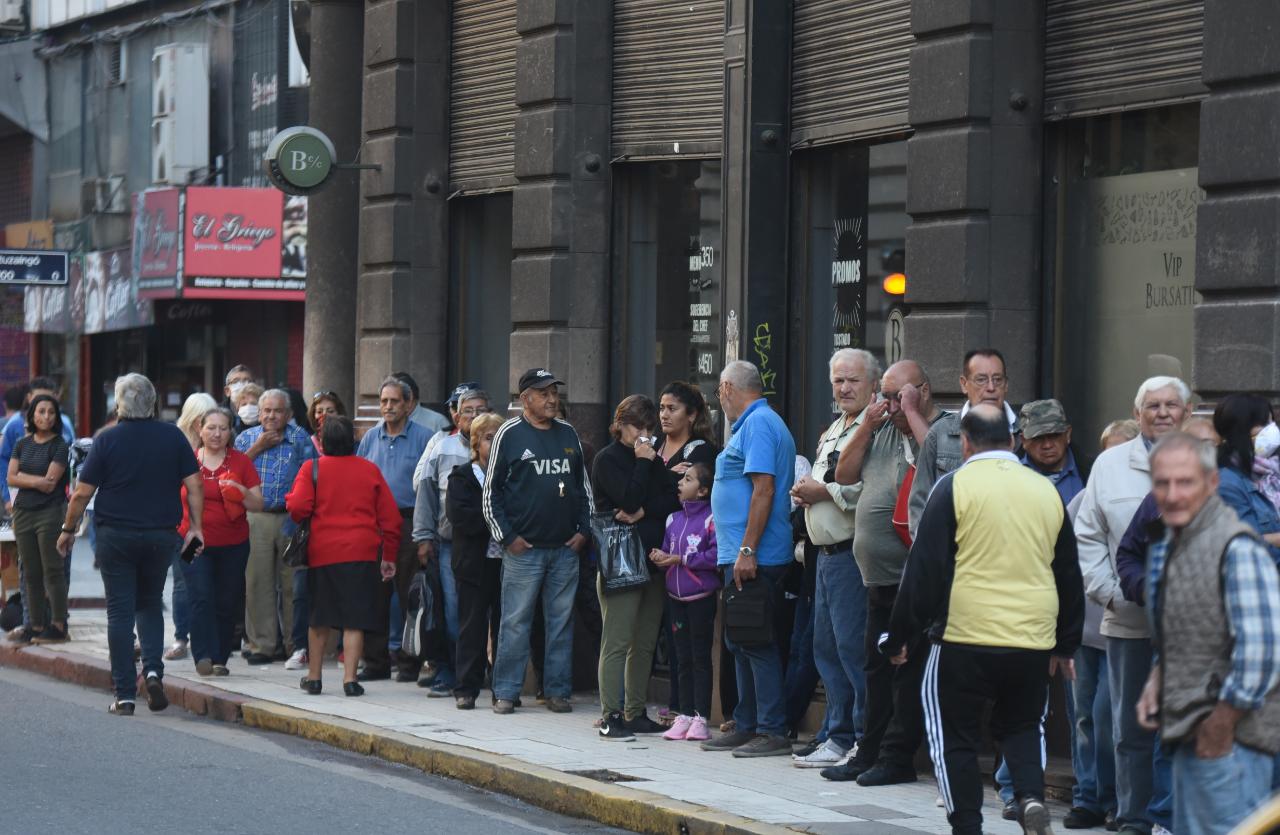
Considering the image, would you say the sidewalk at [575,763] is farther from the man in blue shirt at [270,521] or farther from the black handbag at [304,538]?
the black handbag at [304,538]

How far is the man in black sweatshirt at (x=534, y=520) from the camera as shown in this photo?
1223 centimetres

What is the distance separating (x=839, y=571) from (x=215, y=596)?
546cm

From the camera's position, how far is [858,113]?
1295cm

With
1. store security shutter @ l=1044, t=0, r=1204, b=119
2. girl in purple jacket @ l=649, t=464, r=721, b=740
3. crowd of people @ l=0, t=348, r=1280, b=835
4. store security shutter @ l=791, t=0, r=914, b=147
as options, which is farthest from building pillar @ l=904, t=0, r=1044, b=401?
girl in purple jacket @ l=649, t=464, r=721, b=740

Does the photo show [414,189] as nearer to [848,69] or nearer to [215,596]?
[215,596]

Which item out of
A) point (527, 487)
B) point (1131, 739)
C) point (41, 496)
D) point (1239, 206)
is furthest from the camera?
point (41, 496)

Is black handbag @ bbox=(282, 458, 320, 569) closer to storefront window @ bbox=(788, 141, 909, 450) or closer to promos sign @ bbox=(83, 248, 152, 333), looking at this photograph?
storefront window @ bbox=(788, 141, 909, 450)

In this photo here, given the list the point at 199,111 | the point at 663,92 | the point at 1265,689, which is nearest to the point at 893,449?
the point at 1265,689

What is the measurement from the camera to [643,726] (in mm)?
11820

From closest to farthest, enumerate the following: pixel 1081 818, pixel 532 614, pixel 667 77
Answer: pixel 1081 818 → pixel 532 614 → pixel 667 77

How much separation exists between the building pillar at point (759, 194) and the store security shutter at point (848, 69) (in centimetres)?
12

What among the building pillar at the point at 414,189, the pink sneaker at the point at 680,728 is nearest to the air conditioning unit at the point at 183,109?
the building pillar at the point at 414,189

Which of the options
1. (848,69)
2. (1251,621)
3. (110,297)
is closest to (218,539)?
(848,69)

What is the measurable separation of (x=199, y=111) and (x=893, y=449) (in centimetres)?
1964
